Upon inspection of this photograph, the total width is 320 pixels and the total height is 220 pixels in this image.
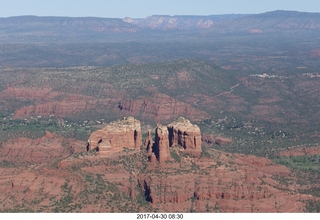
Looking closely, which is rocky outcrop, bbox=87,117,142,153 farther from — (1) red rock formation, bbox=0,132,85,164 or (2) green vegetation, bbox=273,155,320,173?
(2) green vegetation, bbox=273,155,320,173

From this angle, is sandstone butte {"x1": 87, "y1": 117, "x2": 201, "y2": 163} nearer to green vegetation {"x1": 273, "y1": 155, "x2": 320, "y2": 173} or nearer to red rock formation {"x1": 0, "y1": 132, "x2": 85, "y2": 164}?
red rock formation {"x1": 0, "y1": 132, "x2": 85, "y2": 164}

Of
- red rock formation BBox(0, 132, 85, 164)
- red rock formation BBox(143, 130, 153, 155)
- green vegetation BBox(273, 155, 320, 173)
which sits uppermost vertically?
red rock formation BBox(143, 130, 153, 155)

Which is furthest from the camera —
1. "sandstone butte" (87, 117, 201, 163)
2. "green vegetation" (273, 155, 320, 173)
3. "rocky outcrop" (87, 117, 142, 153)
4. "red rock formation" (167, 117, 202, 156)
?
"green vegetation" (273, 155, 320, 173)

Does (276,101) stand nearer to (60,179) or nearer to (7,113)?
(7,113)

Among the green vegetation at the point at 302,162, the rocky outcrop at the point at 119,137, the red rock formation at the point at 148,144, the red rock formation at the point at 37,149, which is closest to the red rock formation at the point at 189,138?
the red rock formation at the point at 148,144

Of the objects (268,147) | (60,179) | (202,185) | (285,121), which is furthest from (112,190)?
(285,121)

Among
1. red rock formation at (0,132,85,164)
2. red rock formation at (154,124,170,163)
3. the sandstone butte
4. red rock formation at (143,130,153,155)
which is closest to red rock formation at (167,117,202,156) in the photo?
the sandstone butte

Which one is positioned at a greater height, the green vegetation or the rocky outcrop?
the rocky outcrop

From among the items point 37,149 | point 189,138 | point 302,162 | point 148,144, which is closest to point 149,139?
point 148,144

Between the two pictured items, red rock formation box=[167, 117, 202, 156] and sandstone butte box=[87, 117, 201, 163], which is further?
red rock formation box=[167, 117, 202, 156]

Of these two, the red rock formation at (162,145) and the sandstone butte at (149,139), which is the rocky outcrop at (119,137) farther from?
the red rock formation at (162,145)

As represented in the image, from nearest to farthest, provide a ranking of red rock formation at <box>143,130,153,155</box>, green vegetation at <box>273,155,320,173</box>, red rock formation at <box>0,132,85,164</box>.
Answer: red rock formation at <box>143,130,153,155</box> < green vegetation at <box>273,155,320,173</box> < red rock formation at <box>0,132,85,164</box>
